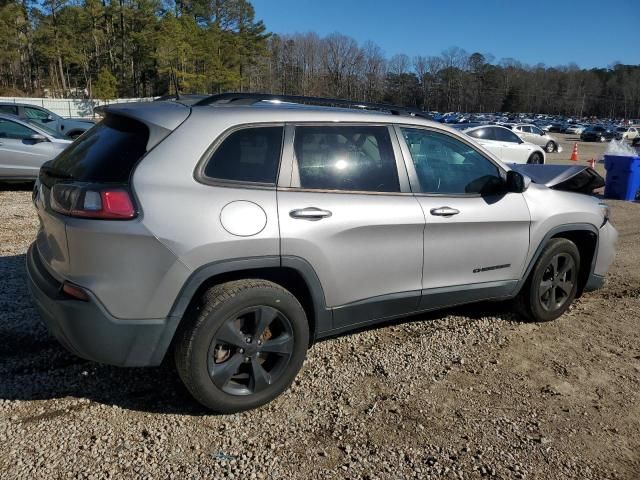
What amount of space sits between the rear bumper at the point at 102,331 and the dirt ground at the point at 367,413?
1.43 ft

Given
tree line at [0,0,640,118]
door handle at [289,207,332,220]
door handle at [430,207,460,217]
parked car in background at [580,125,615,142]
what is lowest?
parked car in background at [580,125,615,142]

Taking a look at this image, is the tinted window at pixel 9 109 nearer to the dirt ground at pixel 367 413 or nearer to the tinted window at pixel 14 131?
the tinted window at pixel 14 131

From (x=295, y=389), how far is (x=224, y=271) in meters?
1.00

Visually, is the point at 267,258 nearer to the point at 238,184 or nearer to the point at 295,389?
the point at 238,184

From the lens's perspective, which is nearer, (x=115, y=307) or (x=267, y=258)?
(x=115, y=307)

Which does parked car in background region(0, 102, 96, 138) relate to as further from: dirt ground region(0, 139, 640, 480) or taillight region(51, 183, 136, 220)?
taillight region(51, 183, 136, 220)

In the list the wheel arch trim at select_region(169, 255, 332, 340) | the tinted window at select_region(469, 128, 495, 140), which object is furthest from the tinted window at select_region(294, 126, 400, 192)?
the tinted window at select_region(469, 128, 495, 140)

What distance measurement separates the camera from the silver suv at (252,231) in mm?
2670

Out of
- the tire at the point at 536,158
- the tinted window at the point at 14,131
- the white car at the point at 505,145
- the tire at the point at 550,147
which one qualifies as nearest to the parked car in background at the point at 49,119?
the tinted window at the point at 14,131

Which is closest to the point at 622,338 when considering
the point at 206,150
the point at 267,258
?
the point at 267,258

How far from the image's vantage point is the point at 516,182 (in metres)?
3.92

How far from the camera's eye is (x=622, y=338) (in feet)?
14.2

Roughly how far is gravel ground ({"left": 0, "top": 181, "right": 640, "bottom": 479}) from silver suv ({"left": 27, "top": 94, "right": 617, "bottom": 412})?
34 cm

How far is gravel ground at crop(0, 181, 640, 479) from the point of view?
8.75 ft
